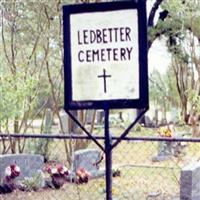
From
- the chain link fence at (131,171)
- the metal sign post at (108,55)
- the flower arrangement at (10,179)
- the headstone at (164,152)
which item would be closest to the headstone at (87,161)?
the chain link fence at (131,171)

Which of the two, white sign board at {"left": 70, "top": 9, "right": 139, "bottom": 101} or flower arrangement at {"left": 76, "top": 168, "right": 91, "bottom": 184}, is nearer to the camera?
white sign board at {"left": 70, "top": 9, "right": 139, "bottom": 101}

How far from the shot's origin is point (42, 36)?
6977mm

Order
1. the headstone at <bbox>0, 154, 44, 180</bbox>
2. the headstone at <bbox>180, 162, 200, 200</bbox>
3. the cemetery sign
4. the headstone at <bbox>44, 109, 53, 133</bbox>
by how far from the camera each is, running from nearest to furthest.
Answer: the cemetery sign < the headstone at <bbox>180, 162, 200, 200</bbox> < the headstone at <bbox>0, 154, 44, 180</bbox> < the headstone at <bbox>44, 109, 53, 133</bbox>

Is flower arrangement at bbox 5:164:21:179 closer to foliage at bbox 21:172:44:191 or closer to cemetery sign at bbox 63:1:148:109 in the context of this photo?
foliage at bbox 21:172:44:191

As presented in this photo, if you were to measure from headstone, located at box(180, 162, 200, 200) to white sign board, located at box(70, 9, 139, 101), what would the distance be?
6.76 ft

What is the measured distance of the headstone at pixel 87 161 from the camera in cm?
547

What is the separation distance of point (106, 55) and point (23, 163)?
3.29 metres

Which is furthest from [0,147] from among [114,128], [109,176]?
[109,176]

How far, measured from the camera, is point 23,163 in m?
5.07

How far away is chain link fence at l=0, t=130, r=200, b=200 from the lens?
4.98 metres

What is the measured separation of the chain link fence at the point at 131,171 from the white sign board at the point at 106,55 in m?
1.49

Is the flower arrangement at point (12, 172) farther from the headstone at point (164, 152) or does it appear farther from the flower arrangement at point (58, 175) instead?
the headstone at point (164, 152)

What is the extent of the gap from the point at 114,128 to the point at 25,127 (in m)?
3.54

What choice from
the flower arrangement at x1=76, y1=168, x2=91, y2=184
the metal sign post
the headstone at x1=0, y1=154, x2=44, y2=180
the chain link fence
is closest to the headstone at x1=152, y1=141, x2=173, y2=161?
the chain link fence
